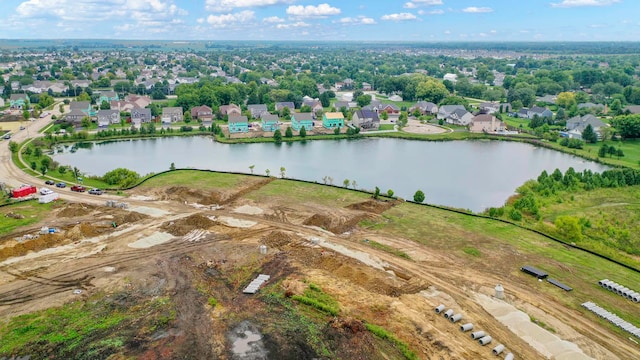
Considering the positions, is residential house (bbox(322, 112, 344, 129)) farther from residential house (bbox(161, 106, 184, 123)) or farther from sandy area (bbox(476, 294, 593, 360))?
sandy area (bbox(476, 294, 593, 360))

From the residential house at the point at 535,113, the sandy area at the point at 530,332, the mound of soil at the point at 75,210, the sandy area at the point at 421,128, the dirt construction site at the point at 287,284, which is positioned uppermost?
the residential house at the point at 535,113

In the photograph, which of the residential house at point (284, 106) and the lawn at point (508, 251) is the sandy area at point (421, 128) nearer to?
the residential house at point (284, 106)

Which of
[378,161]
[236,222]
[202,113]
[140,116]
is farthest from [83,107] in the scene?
[236,222]

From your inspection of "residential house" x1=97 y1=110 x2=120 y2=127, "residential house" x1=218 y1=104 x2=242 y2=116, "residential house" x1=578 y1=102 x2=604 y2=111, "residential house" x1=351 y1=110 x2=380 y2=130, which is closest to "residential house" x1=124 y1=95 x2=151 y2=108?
"residential house" x1=97 y1=110 x2=120 y2=127

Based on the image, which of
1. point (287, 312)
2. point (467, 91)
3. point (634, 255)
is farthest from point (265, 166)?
point (467, 91)

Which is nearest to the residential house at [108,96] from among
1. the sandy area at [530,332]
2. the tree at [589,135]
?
the tree at [589,135]

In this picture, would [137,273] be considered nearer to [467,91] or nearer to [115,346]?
[115,346]
